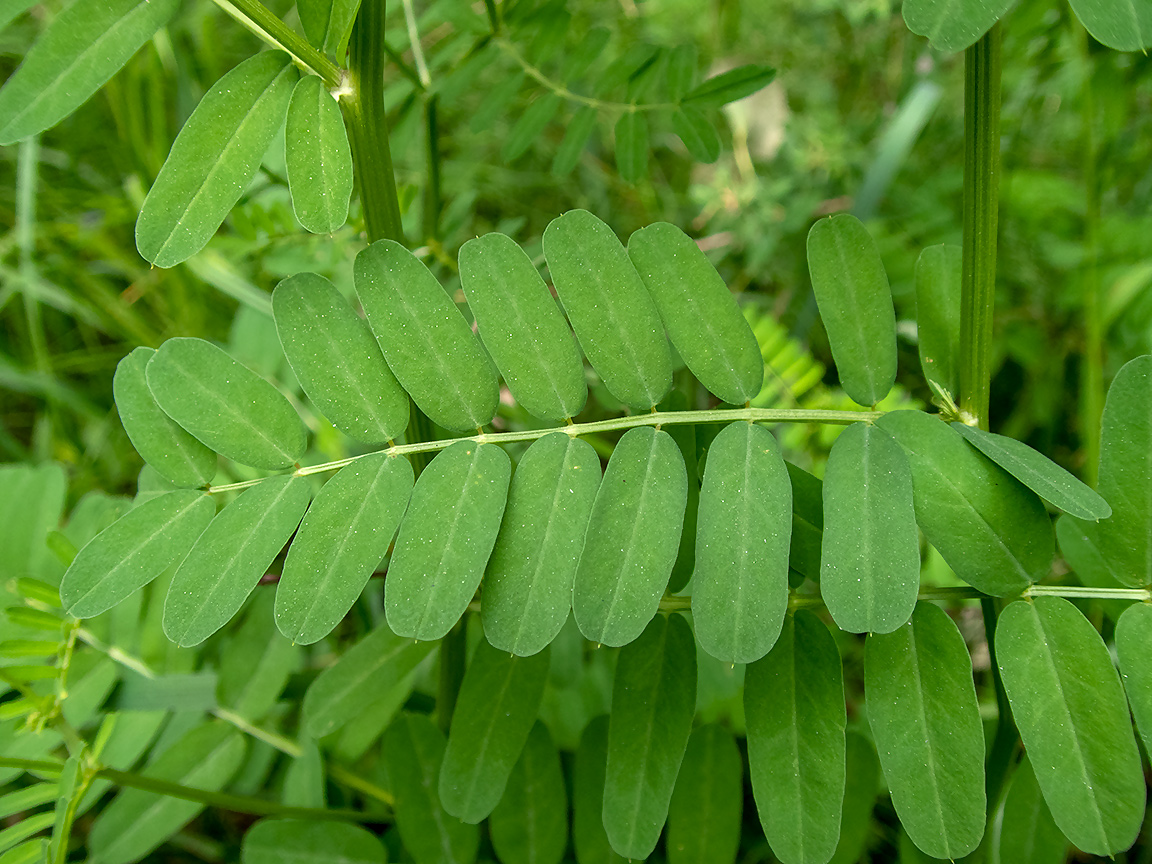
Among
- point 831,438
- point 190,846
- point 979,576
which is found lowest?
point 190,846

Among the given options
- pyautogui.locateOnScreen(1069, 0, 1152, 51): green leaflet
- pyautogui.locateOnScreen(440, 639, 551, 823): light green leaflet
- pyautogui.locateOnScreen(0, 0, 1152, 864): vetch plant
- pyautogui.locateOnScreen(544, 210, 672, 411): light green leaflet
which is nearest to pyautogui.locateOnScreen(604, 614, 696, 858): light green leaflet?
pyautogui.locateOnScreen(0, 0, 1152, 864): vetch plant

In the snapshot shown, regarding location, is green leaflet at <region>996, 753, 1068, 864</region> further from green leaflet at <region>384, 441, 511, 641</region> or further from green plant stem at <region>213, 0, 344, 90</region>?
green plant stem at <region>213, 0, 344, 90</region>

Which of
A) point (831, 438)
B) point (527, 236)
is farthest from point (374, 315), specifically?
point (527, 236)

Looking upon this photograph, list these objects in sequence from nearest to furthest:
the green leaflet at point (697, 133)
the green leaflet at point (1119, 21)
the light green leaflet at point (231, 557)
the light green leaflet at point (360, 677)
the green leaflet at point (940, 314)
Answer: the green leaflet at point (1119, 21) < the light green leaflet at point (231, 557) < the green leaflet at point (940, 314) < the light green leaflet at point (360, 677) < the green leaflet at point (697, 133)

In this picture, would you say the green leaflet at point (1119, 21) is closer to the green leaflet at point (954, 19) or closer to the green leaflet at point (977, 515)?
the green leaflet at point (954, 19)

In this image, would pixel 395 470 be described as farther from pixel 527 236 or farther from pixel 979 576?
pixel 527 236

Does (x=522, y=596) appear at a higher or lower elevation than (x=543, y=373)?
lower

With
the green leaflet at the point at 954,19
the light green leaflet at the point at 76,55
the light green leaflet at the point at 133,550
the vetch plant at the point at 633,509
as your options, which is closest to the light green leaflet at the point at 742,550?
the vetch plant at the point at 633,509
